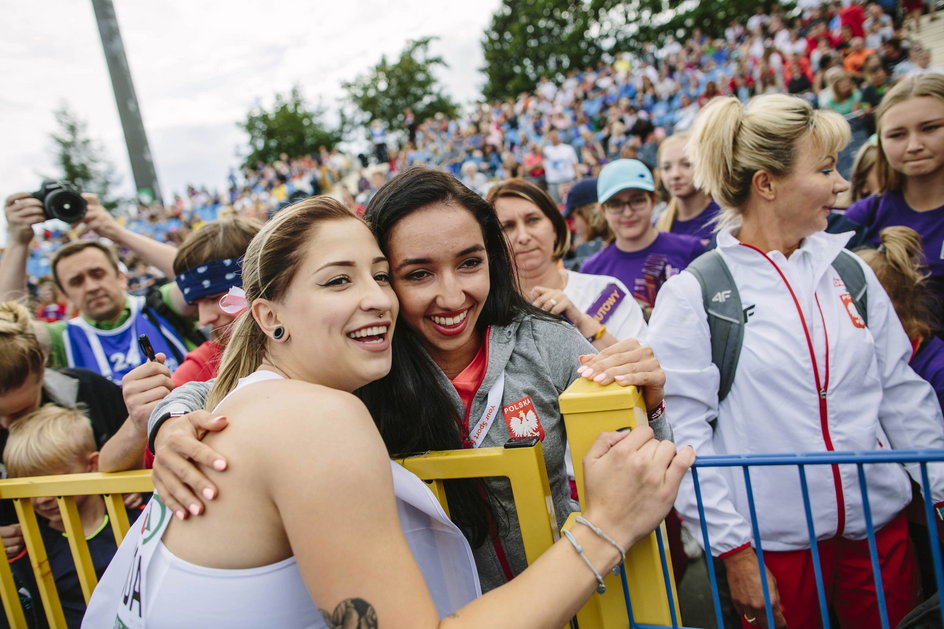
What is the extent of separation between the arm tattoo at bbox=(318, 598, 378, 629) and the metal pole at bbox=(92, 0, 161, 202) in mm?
27609

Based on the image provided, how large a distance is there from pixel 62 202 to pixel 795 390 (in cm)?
389

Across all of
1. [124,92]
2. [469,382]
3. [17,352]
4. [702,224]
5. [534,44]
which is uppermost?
[534,44]

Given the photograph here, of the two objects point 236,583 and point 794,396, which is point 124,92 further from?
point 794,396

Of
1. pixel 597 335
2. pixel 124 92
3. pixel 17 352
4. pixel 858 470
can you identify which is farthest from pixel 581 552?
pixel 124 92

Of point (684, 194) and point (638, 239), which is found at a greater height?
point (684, 194)

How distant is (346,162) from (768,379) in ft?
97.6

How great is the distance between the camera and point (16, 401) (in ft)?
8.29

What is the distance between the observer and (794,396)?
196 cm

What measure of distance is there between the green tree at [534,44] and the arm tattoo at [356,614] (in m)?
44.5

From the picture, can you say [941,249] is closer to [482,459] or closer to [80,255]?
[482,459]

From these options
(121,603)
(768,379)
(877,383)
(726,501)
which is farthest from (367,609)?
(877,383)

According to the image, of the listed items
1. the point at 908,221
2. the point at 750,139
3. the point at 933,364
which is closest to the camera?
the point at 750,139

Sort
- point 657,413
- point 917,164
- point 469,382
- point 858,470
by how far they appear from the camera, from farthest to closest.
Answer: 1. point 917,164
2. point 469,382
3. point 657,413
4. point 858,470

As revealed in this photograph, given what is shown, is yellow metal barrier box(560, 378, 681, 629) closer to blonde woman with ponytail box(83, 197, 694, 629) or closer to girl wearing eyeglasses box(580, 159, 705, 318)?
blonde woman with ponytail box(83, 197, 694, 629)
